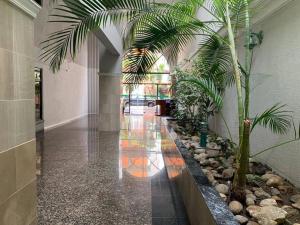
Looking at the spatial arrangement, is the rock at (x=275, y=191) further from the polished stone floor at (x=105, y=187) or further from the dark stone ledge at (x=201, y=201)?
the polished stone floor at (x=105, y=187)

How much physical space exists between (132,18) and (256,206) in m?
2.00

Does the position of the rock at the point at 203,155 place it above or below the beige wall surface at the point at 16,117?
below

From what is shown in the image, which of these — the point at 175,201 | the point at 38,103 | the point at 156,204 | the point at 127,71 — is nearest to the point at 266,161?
the point at 175,201

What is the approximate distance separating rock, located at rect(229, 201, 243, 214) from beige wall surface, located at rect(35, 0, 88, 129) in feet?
18.4

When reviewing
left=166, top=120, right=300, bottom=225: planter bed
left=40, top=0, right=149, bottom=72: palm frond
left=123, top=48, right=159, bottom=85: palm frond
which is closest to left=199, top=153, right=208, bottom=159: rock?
left=166, top=120, right=300, bottom=225: planter bed

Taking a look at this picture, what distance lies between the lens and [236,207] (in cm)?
225

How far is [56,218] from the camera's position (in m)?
2.68

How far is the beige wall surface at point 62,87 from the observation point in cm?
784

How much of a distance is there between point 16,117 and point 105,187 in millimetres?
2088

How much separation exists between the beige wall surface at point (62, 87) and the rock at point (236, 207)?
221 inches

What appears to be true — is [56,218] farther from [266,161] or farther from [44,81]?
[44,81]

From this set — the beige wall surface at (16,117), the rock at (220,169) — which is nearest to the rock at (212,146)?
the rock at (220,169)

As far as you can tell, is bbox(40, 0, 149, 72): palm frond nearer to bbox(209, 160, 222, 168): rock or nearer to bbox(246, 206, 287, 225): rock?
bbox(246, 206, 287, 225): rock

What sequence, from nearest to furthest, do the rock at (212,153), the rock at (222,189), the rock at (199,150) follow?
the rock at (222,189), the rock at (212,153), the rock at (199,150)
